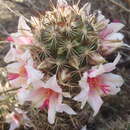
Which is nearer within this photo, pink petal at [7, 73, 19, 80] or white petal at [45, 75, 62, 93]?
white petal at [45, 75, 62, 93]

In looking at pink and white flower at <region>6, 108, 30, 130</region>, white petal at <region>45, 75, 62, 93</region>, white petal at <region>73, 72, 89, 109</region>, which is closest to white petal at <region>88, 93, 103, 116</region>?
white petal at <region>73, 72, 89, 109</region>

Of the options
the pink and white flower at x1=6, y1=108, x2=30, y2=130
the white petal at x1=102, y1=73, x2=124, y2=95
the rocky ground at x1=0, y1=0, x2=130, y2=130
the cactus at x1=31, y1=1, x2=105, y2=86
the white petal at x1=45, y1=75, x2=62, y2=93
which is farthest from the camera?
the rocky ground at x1=0, y1=0, x2=130, y2=130

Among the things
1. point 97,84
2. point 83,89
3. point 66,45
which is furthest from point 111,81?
point 66,45

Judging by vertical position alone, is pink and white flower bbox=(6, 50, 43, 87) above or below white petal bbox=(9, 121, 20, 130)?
above

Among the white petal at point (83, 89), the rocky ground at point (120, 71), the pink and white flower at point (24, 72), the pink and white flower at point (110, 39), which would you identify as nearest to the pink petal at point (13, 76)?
the pink and white flower at point (24, 72)

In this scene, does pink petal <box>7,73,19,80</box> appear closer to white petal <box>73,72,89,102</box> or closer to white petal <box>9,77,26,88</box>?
white petal <box>9,77,26,88</box>

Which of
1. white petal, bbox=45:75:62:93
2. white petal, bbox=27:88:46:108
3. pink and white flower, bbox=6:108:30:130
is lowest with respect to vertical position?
pink and white flower, bbox=6:108:30:130

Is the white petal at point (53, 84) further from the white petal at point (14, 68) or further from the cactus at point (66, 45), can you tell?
the white petal at point (14, 68)
